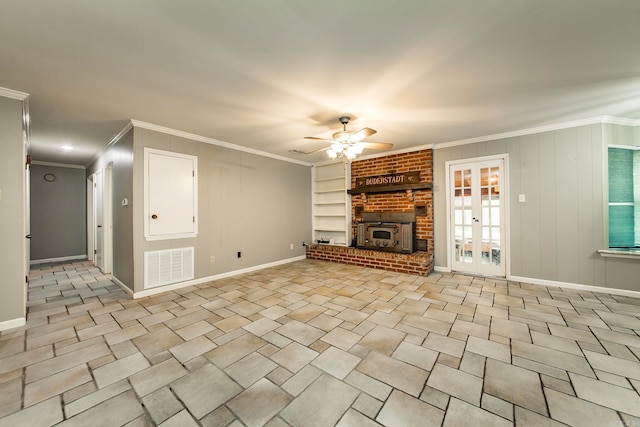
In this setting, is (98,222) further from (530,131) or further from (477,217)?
(530,131)

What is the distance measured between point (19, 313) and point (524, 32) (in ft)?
17.4

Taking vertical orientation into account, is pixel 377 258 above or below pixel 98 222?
below

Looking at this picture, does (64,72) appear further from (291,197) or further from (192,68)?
(291,197)

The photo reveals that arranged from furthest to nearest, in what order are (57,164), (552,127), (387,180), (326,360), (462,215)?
(57,164) < (387,180) < (462,215) < (552,127) < (326,360)

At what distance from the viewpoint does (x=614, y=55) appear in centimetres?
206

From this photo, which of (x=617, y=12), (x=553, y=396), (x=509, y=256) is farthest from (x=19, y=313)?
(x=509, y=256)

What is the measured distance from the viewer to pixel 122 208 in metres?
3.88

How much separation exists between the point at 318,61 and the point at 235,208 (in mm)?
3251

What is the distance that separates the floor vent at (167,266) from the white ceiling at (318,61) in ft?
6.34

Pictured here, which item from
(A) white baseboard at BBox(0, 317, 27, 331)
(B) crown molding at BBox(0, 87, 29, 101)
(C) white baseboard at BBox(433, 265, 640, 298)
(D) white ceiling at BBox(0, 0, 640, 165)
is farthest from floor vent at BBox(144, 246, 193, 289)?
(C) white baseboard at BBox(433, 265, 640, 298)

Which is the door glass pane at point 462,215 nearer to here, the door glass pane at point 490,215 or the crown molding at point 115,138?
the door glass pane at point 490,215

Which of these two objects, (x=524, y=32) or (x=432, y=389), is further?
(x=524, y=32)

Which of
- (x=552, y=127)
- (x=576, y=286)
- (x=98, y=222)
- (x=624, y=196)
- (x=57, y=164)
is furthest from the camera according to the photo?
(x=57, y=164)

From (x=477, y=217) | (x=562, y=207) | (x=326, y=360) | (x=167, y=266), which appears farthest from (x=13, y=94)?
(x=562, y=207)
